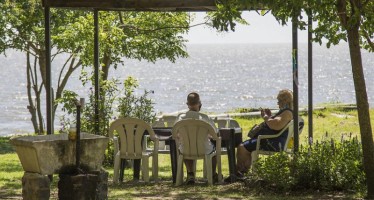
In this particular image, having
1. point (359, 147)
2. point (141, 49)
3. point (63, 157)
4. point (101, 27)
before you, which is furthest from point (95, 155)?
point (141, 49)

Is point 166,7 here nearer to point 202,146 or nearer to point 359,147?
point 202,146

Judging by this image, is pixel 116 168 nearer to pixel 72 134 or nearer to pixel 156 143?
pixel 156 143

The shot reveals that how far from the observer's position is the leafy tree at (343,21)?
8.88 metres

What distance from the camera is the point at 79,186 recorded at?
8.52 m

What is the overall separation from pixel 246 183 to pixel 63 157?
2.51 meters

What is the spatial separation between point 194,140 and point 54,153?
8.49ft

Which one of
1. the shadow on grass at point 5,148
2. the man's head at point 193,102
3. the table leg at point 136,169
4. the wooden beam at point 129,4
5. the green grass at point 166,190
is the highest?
the wooden beam at point 129,4

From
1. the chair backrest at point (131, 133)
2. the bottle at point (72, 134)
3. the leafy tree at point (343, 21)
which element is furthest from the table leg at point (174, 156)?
the bottle at point (72, 134)

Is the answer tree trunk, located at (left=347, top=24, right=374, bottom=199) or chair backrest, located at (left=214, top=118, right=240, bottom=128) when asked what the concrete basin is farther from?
chair backrest, located at (left=214, top=118, right=240, bottom=128)

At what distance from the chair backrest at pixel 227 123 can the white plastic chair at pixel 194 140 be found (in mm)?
1175

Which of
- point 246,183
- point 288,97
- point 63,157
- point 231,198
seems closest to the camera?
point 63,157

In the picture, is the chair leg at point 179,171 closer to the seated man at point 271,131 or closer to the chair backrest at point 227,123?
the seated man at point 271,131

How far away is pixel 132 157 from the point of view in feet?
36.8

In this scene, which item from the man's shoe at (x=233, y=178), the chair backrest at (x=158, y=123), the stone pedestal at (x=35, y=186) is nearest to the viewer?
the stone pedestal at (x=35, y=186)
